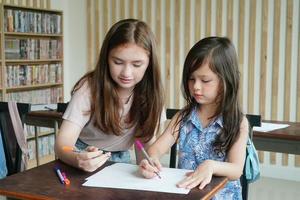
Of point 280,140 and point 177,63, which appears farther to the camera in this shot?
point 177,63

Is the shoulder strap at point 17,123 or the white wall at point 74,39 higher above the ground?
the white wall at point 74,39

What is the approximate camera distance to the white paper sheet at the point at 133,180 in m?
1.28

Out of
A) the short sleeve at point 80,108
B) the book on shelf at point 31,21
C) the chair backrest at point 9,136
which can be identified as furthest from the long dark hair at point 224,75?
the book on shelf at point 31,21

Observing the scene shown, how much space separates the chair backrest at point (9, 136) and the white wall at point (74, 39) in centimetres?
335

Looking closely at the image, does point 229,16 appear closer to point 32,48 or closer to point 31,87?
point 32,48

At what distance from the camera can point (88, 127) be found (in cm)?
187

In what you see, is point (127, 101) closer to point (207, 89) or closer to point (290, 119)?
point (207, 89)

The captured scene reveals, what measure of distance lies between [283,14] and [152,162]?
332 centimetres

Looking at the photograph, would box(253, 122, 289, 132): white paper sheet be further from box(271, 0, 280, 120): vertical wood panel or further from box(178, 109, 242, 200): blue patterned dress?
box(271, 0, 280, 120): vertical wood panel

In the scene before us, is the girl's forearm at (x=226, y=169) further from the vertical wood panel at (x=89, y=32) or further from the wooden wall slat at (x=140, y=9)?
the vertical wood panel at (x=89, y=32)

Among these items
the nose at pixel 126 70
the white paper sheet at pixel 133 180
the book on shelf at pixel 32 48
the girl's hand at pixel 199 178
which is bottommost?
the white paper sheet at pixel 133 180

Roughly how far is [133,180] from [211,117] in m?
0.52

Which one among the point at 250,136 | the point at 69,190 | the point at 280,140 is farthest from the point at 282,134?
the point at 69,190

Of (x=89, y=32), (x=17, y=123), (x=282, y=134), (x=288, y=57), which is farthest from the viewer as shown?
(x=89, y=32)
